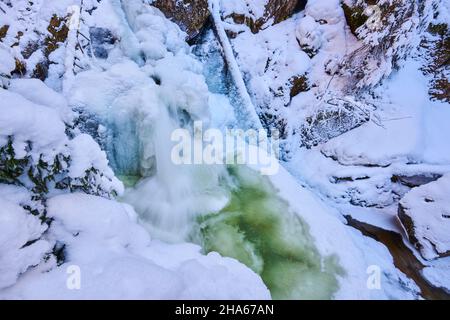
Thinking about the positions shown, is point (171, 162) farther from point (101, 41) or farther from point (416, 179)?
point (416, 179)

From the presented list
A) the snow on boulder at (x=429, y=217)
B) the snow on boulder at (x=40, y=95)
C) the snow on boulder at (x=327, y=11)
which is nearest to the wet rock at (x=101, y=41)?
the snow on boulder at (x=40, y=95)

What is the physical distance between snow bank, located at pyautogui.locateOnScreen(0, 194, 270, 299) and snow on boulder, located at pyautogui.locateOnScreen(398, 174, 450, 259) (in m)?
4.03

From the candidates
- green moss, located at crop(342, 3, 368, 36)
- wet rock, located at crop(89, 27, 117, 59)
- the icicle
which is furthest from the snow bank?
green moss, located at crop(342, 3, 368, 36)

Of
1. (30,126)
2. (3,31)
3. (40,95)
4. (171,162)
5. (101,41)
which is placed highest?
(101,41)

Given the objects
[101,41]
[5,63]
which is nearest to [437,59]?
[101,41]

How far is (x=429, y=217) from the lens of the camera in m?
5.29

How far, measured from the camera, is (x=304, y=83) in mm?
7164

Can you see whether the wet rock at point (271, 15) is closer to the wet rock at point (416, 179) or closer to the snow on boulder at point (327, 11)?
the snow on boulder at point (327, 11)

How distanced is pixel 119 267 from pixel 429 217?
18.7ft

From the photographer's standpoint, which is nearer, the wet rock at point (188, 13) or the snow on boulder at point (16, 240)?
the snow on boulder at point (16, 240)

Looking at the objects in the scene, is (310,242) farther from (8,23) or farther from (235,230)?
(8,23)

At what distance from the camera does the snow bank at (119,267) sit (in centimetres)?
Answer: 233

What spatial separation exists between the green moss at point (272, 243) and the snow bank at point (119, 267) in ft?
1.80
